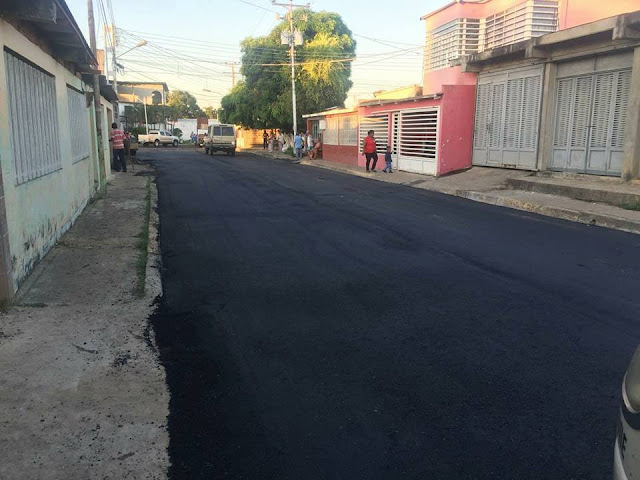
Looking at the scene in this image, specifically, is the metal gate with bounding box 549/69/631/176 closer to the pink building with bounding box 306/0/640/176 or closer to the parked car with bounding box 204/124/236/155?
the pink building with bounding box 306/0/640/176

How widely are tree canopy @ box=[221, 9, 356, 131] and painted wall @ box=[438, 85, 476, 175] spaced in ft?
70.1

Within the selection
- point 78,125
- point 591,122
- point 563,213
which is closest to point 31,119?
point 78,125

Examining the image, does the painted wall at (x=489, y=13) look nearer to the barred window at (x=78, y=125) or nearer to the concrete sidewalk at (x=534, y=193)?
the concrete sidewalk at (x=534, y=193)

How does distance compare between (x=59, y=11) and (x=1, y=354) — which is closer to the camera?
(x=1, y=354)

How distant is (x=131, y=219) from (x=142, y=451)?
26.7 feet

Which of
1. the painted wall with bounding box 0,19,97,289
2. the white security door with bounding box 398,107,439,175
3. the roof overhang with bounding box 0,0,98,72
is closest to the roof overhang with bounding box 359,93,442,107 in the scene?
the white security door with bounding box 398,107,439,175

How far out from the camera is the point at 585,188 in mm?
13508

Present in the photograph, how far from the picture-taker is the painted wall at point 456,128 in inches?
802

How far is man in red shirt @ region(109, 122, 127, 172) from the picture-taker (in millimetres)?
21777

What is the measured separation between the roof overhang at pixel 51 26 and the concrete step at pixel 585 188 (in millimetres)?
11108

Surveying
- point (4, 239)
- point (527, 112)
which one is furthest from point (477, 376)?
point (527, 112)

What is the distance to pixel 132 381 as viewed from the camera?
4.02m

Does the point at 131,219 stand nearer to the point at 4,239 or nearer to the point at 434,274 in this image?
the point at 4,239

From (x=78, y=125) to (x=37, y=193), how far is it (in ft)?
20.4
